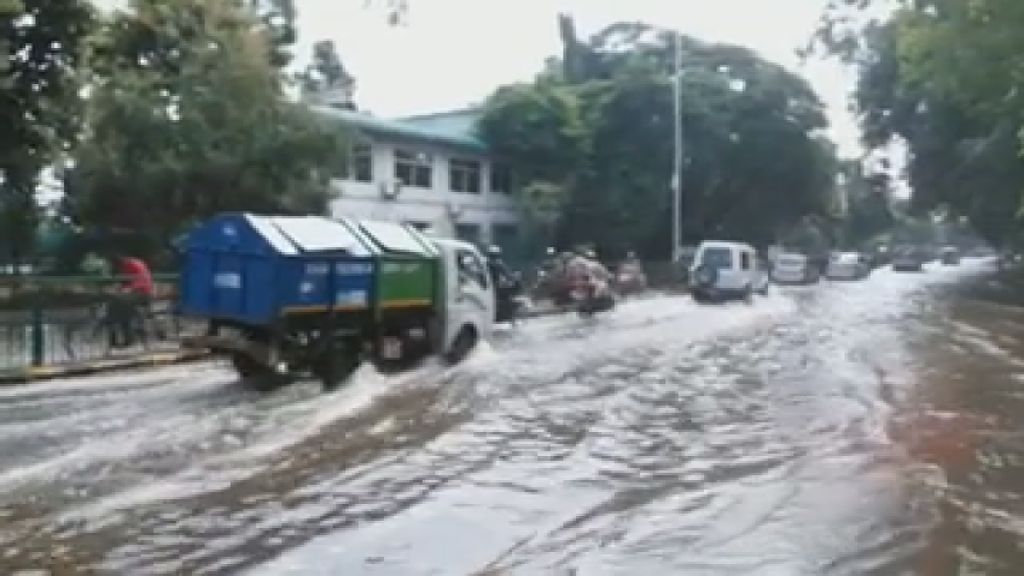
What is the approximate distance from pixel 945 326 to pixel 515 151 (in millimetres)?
21334

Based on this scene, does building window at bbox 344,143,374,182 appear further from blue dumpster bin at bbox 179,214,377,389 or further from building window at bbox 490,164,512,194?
blue dumpster bin at bbox 179,214,377,389

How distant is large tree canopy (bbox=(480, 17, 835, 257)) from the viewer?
159ft

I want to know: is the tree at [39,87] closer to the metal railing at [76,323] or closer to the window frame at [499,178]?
the metal railing at [76,323]

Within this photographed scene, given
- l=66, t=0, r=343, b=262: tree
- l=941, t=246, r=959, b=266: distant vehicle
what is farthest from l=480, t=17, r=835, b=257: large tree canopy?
l=941, t=246, r=959, b=266: distant vehicle

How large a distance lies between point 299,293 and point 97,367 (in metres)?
4.27

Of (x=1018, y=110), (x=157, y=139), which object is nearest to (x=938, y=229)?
(x=1018, y=110)

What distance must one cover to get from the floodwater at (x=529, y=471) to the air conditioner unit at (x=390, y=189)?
21.5 metres

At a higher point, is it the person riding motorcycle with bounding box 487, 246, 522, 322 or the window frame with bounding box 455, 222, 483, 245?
the window frame with bounding box 455, 222, 483, 245

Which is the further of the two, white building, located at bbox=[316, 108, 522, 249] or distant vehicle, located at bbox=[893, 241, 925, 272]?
distant vehicle, located at bbox=[893, 241, 925, 272]

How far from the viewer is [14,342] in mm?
18453

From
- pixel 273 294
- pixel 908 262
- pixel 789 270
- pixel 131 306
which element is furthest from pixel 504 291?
pixel 908 262

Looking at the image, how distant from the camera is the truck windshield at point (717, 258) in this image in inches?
1623

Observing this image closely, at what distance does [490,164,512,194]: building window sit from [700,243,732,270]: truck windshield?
10492mm

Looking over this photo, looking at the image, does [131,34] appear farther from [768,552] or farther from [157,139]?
[768,552]
